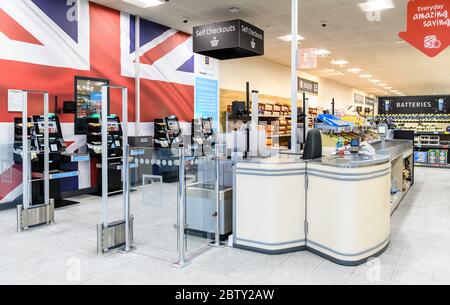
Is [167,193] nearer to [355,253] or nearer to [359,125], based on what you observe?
Result: [355,253]

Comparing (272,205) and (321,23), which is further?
(321,23)

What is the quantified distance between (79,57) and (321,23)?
17.9 feet

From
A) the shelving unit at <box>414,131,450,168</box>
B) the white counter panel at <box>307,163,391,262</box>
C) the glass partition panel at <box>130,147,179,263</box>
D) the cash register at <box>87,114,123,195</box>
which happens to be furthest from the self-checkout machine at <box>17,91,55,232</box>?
the shelving unit at <box>414,131,450,168</box>

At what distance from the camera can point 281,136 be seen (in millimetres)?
13984

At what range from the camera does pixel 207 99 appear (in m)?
10.6

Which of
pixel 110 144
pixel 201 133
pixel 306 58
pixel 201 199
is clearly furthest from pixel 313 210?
pixel 201 133

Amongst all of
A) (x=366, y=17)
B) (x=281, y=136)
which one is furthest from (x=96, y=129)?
(x=281, y=136)

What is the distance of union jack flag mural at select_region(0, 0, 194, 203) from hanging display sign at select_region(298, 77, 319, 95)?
7303 mm

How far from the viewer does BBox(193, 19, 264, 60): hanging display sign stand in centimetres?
746

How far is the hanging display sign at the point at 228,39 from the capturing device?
294 inches

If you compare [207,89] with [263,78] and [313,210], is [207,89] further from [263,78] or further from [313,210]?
[313,210]

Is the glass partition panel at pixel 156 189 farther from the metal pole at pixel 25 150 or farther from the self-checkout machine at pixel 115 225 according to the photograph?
the metal pole at pixel 25 150
